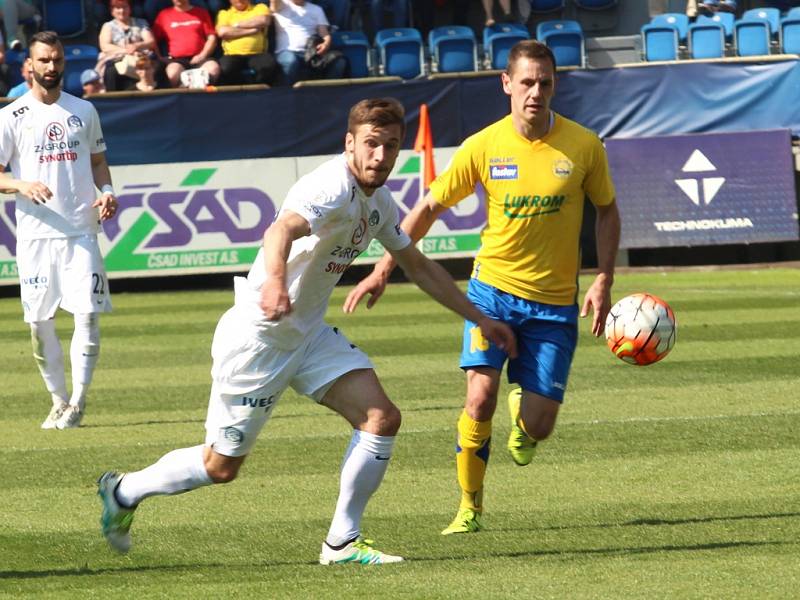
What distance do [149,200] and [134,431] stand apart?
30.6 ft

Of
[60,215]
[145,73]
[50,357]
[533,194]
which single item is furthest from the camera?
[145,73]

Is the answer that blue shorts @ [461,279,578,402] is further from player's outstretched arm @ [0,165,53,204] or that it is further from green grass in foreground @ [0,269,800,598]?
player's outstretched arm @ [0,165,53,204]

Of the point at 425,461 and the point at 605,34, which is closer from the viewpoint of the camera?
the point at 425,461

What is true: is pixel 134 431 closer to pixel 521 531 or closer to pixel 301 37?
pixel 521 531

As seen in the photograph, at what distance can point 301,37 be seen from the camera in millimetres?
20578

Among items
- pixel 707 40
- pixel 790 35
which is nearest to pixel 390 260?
pixel 707 40

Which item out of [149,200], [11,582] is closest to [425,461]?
[11,582]

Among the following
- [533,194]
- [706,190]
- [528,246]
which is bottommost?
[706,190]

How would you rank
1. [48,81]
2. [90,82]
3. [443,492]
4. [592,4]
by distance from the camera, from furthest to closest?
1. [592,4]
2. [90,82]
3. [48,81]
4. [443,492]

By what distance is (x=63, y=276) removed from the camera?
9953mm

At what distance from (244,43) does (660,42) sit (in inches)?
250

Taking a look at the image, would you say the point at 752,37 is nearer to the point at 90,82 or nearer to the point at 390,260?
the point at 90,82

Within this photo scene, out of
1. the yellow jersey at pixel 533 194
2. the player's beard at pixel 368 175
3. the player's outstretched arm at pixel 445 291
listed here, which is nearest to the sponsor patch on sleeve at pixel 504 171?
the yellow jersey at pixel 533 194

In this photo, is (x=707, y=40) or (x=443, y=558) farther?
(x=707, y=40)
